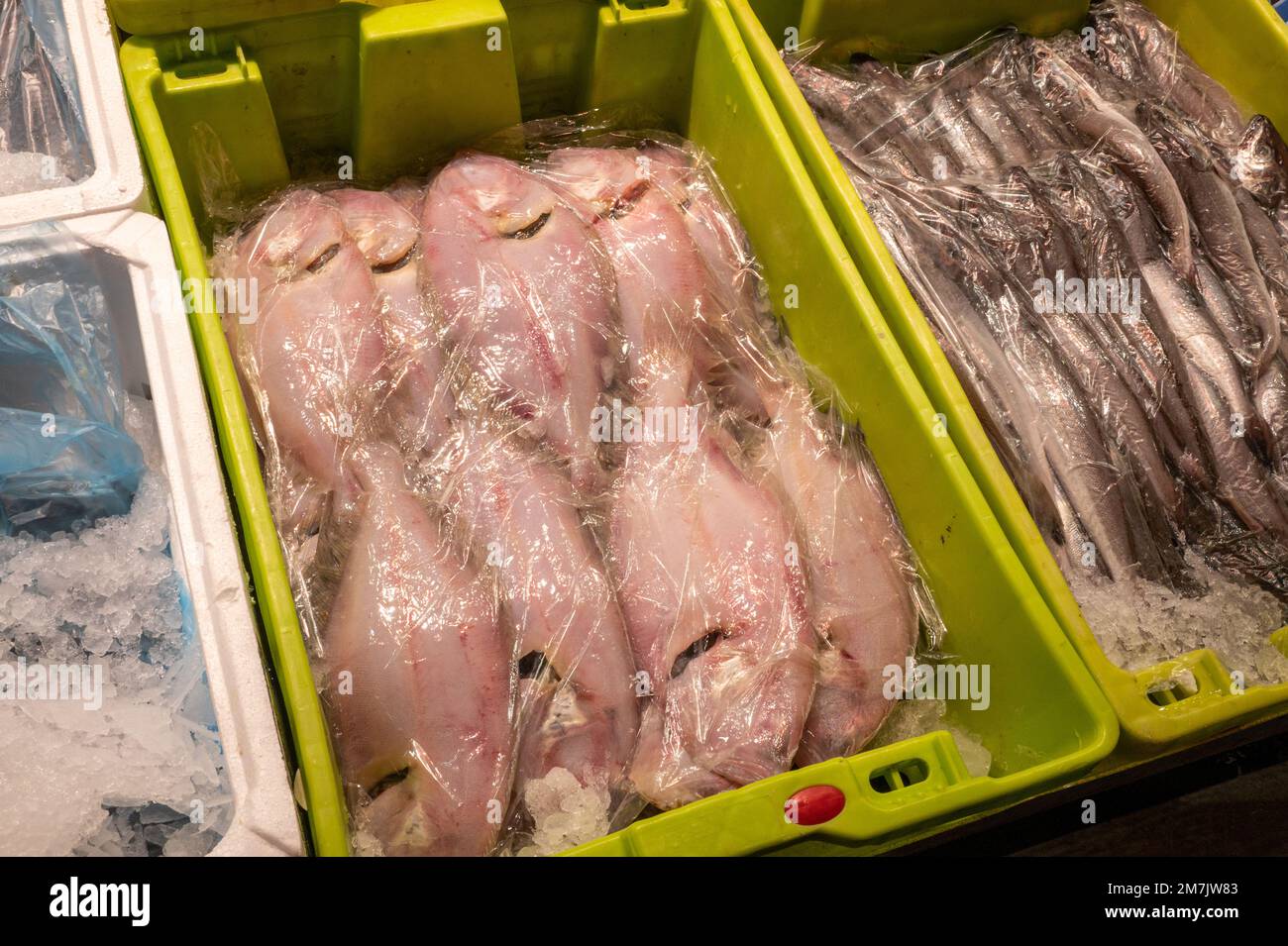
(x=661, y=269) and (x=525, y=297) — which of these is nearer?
(x=525, y=297)

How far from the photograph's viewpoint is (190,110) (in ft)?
6.14

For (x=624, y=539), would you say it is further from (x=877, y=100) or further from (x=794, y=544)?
(x=877, y=100)

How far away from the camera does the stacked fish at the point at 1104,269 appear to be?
1.88m

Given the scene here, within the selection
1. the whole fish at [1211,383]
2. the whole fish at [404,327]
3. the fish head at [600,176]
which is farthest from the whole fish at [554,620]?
the whole fish at [1211,383]

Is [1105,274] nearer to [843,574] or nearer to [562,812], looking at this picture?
Result: [843,574]

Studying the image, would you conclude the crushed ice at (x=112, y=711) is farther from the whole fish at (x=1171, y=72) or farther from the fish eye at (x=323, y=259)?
the whole fish at (x=1171, y=72)

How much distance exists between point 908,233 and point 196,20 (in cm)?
152

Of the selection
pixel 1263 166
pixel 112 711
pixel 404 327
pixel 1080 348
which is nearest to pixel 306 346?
pixel 404 327

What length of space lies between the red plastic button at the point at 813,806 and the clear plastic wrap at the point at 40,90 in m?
1.73

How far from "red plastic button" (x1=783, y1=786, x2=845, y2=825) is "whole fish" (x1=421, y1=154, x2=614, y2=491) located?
0.65 meters

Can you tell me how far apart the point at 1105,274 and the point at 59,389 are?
83.9 inches

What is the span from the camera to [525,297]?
71.2 inches
